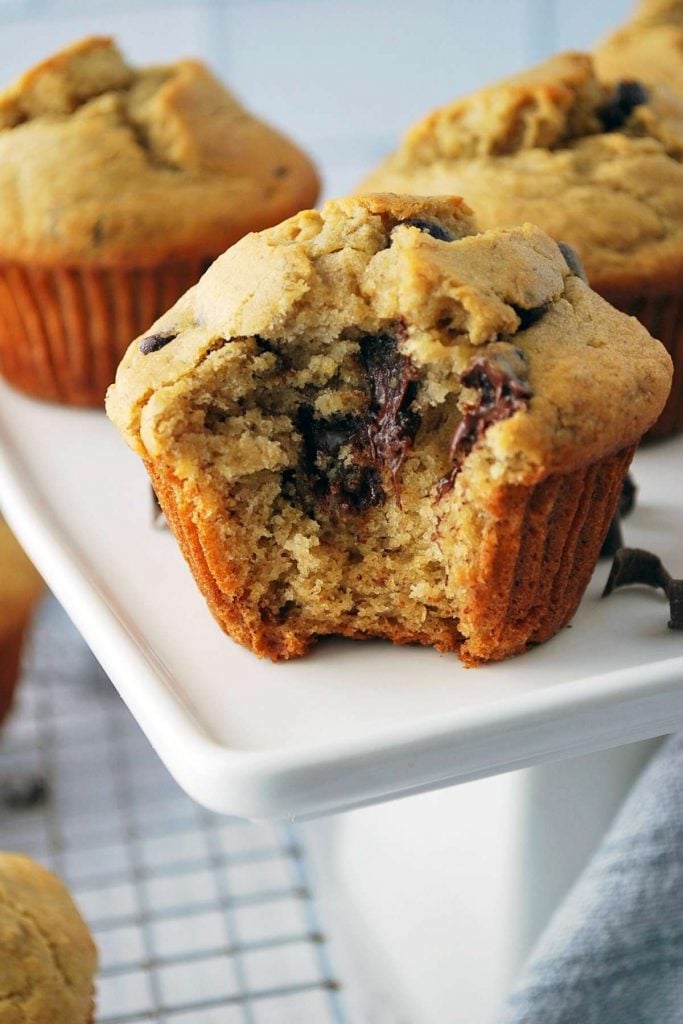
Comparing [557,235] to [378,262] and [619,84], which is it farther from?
[378,262]

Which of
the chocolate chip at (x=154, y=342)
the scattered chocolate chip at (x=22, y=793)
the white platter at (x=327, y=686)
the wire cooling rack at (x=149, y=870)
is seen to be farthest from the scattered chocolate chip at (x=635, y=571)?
the scattered chocolate chip at (x=22, y=793)

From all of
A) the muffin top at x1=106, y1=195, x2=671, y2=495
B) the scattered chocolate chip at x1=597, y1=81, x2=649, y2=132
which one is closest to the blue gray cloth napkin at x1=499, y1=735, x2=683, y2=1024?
the muffin top at x1=106, y1=195, x2=671, y2=495

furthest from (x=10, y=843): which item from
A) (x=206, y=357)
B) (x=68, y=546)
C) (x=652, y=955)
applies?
(x=206, y=357)

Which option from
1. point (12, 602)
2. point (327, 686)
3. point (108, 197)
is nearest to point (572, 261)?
point (327, 686)

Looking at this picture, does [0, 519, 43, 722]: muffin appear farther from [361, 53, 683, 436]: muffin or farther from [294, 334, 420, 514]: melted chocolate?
[294, 334, 420, 514]: melted chocolate

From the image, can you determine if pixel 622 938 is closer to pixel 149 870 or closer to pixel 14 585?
pixel 149 870

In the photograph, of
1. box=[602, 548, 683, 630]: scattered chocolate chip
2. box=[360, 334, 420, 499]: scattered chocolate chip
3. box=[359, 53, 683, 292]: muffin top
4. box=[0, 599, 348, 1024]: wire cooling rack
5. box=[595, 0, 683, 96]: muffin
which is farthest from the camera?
box=[595, 0, 683, 96]: muffin
